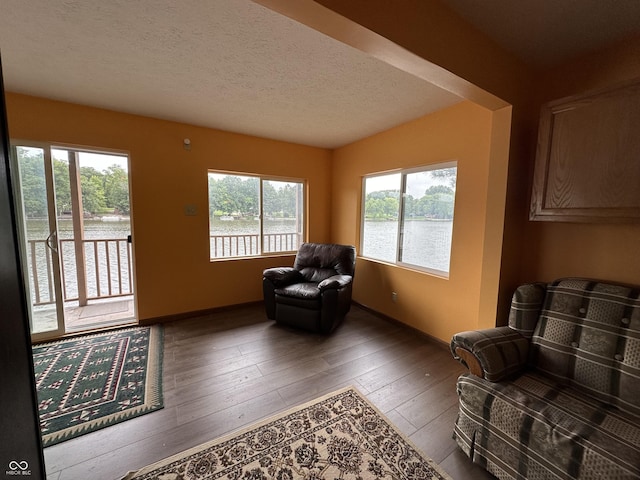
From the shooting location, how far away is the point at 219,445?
56.4 inches

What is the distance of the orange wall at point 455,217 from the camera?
7.23ft

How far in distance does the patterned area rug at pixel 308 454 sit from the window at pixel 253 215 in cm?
239

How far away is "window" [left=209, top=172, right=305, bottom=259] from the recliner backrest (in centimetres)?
56

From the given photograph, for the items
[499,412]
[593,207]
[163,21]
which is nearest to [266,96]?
[163,21]

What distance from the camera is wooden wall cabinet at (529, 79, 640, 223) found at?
4.18 ft

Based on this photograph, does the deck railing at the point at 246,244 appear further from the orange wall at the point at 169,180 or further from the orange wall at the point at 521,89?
the orange wall at the point at 521,89

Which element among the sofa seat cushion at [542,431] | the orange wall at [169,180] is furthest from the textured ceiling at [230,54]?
the sofa seat cushion at [542,431]

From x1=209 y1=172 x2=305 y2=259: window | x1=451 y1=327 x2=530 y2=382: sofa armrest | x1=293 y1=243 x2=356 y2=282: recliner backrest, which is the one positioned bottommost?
x1=451 y1=327 x2=530 y2=382: sofa armrest

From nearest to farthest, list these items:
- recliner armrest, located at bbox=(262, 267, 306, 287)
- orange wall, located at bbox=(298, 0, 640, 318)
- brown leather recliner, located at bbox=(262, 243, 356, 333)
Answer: orange wall, located at bbox=(298, 0, 640, 318) < brown leather recliner, located at bbox=(262, 243, 356, 333) < recliner armrest, located at bbox=(262, 267, 306, 287)

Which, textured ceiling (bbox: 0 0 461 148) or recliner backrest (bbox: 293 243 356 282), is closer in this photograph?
textured ceiling (bbox: 0 0 461 148)

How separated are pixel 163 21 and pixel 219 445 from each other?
2364 mm

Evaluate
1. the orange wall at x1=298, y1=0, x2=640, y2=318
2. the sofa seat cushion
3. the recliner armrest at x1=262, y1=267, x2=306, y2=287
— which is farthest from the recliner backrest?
the sofa seat cushion

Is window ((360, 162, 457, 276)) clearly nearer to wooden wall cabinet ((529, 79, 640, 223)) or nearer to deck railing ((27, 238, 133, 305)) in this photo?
wooden wall cabinet ((529, 79, 640, 223))

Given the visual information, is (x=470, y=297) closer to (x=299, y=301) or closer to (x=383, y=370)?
(x=383, y=370)
